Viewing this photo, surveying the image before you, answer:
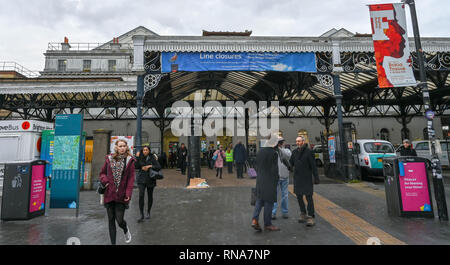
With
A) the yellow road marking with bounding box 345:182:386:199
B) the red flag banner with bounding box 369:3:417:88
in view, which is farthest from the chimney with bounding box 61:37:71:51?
the yellow road marking with bounding box 345:182:386:199

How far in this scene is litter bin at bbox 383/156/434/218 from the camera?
16.2ft

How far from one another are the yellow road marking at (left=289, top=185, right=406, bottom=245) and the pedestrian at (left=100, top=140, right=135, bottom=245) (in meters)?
3.77

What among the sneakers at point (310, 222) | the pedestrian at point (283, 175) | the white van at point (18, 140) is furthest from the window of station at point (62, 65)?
the sneakers at point (310, 222)

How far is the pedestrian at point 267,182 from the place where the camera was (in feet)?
13.4

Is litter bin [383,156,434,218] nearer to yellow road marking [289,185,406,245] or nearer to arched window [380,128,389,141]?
yellow road marking [289,185,406,245]

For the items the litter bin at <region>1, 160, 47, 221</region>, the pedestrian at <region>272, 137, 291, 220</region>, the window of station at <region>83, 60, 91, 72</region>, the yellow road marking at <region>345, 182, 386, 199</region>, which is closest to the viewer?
the pedestrian at <region>272, 137, 291, 220</region>

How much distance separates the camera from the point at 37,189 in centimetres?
557

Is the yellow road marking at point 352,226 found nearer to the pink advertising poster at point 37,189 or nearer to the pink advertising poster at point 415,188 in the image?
the pink advertising poster at point 415,188

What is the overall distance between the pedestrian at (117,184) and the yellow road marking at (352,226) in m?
3.77

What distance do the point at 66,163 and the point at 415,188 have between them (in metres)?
8.27

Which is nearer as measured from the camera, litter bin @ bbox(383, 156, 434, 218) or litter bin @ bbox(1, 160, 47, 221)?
litter bin @ bbox(383, 156, 434, 218)

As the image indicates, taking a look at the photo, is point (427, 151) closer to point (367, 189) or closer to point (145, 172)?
point (367, 189)

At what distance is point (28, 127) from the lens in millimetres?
7980

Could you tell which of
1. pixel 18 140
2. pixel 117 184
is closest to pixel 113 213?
pixel 117 184
